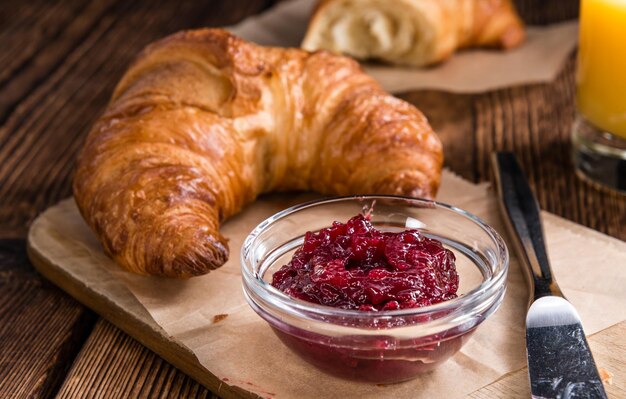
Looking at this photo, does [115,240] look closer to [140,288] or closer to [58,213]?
[140,288]

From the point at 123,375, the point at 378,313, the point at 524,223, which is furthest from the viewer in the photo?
the point at 524,223

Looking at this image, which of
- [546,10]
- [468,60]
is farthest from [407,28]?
[546,10]

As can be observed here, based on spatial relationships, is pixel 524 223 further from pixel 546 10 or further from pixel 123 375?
pixel 546 10

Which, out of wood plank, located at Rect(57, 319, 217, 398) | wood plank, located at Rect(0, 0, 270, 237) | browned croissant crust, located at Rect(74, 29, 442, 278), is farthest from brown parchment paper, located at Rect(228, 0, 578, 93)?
wood plank, located at Rect(57, 319, 217, 398)

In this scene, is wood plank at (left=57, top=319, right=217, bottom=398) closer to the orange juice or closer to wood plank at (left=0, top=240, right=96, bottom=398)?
wood plank at (left=0, top=240, right=96, bottom=398)

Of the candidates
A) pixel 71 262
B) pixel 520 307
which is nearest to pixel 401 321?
pixel 520 307

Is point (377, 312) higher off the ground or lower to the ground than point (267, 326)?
higher
